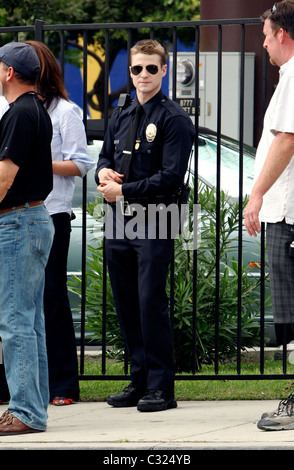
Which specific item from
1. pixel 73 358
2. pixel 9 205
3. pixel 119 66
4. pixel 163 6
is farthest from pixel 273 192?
pixel 119 66

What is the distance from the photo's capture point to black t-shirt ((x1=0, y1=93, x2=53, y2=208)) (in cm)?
475

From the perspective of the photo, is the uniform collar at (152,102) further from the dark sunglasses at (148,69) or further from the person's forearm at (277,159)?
the person's forearm at (277,159)

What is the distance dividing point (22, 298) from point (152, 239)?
0.92m

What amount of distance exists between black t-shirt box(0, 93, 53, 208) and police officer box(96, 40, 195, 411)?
0.65 meters

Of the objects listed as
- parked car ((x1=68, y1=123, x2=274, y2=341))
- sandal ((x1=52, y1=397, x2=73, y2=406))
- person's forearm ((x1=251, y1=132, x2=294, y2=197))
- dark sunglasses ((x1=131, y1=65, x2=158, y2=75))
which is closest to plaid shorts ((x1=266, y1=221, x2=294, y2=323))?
person's forearm ((x1=251, y1=132, x2=294, y2=197))

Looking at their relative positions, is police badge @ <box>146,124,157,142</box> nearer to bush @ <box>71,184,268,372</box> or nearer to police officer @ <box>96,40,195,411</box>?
police officer @ <box>96,40,195,411</box>

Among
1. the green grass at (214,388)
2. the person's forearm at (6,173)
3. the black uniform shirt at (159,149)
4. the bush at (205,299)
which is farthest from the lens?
the bush at (205,299)

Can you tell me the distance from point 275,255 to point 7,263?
1.36 meters

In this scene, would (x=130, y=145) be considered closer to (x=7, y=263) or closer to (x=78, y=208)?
(x=7, y=263)

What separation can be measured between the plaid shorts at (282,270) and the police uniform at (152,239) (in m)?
0.77

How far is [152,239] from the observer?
546cm

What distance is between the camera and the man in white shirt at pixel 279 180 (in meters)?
4.75

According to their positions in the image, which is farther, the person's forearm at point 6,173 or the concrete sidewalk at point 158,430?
the person's forearm at point 6,173

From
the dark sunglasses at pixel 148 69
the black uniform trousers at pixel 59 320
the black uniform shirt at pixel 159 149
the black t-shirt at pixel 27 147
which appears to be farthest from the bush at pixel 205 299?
the black t-shirt at pixel 27 147
